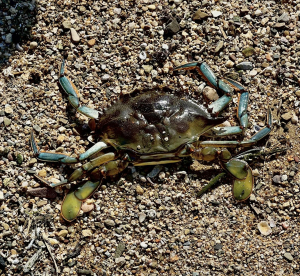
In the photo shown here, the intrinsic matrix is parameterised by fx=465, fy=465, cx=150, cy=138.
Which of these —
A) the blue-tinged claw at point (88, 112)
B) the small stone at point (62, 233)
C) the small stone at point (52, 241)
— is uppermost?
the blue-tinged claw at point (88, 112)

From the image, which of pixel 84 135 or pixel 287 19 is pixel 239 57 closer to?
pixel 287 19

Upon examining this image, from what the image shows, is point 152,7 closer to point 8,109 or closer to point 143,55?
point 143,55

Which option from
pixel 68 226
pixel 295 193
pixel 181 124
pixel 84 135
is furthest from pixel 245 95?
pixel 68 226

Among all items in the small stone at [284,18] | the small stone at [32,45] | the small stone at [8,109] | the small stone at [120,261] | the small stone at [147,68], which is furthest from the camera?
the small stone at [284,18]

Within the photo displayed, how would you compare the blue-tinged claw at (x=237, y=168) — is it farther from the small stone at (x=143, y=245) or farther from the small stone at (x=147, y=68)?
the small stone at (x=147, y=68)

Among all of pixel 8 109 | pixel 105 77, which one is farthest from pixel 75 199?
pixel 105 77

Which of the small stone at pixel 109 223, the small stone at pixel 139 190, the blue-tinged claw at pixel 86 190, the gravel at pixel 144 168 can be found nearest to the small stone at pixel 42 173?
the gravel at pixel 144 168
